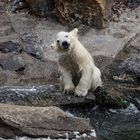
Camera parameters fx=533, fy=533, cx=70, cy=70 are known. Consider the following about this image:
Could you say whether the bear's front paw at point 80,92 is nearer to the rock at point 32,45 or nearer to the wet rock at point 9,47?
the rock at point 32,45

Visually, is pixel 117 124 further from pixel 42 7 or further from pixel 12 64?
pixel 42 7

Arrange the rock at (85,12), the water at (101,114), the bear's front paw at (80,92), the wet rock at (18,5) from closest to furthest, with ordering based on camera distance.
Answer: the water at (101,114) < the bear's front paw at (80,92) < the rock at (85,12) < the wet rock at (18,5)

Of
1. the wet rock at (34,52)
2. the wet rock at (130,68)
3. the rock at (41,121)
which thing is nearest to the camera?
the rock at (41,121)

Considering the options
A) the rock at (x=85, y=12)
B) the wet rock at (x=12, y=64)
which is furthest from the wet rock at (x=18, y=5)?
the wet rock at (x=12, y=64)

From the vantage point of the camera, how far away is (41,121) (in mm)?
8461

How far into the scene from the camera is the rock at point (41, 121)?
327 inches

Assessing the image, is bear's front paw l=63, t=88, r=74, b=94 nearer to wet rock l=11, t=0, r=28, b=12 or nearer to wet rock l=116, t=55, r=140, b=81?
wet rock l=116, t=55, r=140, b=81

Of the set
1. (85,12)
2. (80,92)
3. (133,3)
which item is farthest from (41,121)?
(133,3)

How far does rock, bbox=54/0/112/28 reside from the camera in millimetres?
16625

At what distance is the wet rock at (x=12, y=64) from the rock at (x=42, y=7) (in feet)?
10.3

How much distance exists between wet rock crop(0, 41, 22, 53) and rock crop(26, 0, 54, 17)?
92.7 inches

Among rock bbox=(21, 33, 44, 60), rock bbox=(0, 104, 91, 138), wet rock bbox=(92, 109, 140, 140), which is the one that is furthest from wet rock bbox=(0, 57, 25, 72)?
rock bbox=(0, 104, 91, 138)

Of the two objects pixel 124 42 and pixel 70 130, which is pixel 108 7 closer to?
pixel 124 42

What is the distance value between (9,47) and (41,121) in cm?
723
